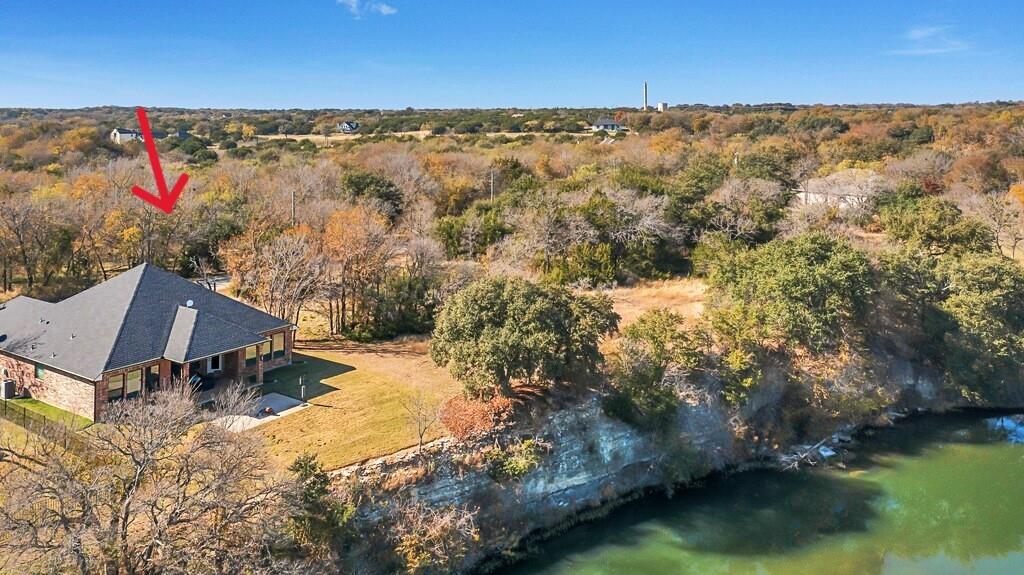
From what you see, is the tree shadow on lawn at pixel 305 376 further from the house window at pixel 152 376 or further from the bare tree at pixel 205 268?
the bare tree at pixel 205 268

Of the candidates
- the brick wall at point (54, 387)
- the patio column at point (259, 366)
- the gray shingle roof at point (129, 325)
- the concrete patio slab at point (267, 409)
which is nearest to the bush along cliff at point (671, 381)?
the concrete patio slab at point (267, 409)

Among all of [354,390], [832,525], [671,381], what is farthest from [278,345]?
[832,525]

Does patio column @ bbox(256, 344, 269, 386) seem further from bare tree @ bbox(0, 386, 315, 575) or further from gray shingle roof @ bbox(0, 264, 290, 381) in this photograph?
bare tree @ bbox(0, 386, 315, 575)

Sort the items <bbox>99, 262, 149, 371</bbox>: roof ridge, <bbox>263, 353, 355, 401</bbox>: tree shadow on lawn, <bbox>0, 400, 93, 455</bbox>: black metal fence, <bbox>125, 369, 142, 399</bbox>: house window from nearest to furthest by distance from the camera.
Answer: <bbox>0, 400, 93, 455</bbox>: black metal fence → <bbox>99, 262, 149, 371</bbox>: roof ridge → <bbox>125, 369, 142, 399</bbox>: house window → <bbox>263, 353, 355, 401</bbox>: tree shadow on lawn

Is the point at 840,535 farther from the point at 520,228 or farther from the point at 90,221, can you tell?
the point at 90,221

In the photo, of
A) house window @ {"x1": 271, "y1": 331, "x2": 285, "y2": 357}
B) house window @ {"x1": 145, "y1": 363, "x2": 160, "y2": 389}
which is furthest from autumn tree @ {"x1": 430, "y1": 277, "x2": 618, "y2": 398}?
house window @ {"x1": 145, "y1": 363, "x2": 160, "y2": 389}
